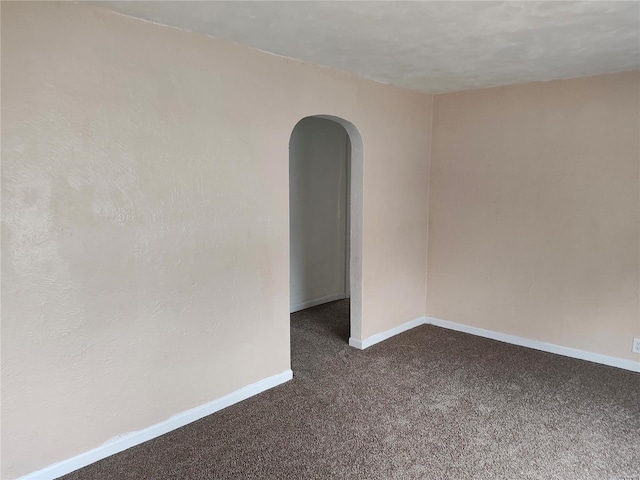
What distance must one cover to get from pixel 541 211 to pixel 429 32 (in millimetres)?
2040

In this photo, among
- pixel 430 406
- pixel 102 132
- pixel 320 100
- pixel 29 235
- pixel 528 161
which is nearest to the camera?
pixel 29 235

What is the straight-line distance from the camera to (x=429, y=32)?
238 cm

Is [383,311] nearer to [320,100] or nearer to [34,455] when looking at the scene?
[320,100]

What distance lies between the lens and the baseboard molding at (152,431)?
2.14 m

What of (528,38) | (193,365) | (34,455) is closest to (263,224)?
(193,365)

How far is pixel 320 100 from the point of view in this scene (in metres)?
3.14

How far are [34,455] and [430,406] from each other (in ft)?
7.24

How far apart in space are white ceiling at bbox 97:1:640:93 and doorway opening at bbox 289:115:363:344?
1.69m

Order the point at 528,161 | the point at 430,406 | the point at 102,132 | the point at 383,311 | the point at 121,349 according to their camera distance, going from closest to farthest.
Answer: the point at 102,132 < the point at 121,349 < the point at 430,406 < the point at 528,161 < the point at 383,311

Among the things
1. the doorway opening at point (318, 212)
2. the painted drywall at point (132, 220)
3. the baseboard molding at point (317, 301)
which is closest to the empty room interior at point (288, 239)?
the painted drywall at point (132, 220)

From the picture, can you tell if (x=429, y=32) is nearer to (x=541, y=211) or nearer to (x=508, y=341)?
(x=541, y=211)

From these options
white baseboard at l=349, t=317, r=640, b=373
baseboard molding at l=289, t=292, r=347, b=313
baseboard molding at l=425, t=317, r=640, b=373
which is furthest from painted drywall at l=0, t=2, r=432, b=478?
baseboard molding at l=425, t=317, r=640, b=373

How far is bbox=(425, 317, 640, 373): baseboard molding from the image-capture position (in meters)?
3.40

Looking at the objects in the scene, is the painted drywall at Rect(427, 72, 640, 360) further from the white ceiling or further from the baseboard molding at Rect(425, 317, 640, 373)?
the white ceiling
